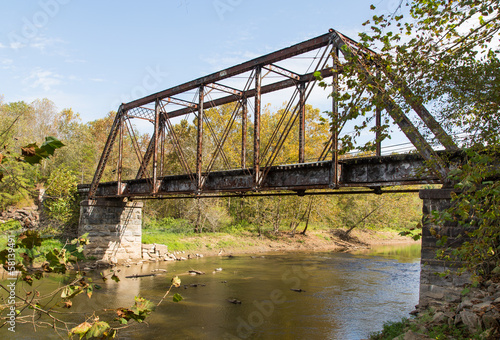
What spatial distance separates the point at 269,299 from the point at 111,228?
45.5 feet

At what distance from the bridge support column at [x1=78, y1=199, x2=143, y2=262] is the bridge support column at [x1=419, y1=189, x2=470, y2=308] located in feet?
63.1

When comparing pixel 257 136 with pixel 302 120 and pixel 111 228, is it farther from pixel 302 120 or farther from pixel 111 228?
pixel 111 228

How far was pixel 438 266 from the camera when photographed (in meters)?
9.80

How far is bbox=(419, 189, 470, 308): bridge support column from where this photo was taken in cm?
941

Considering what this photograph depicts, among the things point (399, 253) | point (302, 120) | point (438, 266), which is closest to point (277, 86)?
point (302, 120)

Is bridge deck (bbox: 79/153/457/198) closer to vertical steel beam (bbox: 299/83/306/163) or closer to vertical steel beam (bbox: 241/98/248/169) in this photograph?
vertical steel beam (bbox: 299/83/306/163)

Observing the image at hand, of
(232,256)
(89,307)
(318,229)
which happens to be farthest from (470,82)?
(318,229)

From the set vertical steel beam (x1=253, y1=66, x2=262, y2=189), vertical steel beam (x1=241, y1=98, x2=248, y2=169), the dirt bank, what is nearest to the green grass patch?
vertical steel beam (x1=253, y1=66, x2=262, y2=189)

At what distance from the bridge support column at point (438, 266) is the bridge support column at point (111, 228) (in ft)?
63.1

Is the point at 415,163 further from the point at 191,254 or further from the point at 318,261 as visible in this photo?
the point at 191,254

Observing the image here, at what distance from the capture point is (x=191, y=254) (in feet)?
89.1

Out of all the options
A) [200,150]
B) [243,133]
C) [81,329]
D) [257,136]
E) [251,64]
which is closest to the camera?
[81,329]

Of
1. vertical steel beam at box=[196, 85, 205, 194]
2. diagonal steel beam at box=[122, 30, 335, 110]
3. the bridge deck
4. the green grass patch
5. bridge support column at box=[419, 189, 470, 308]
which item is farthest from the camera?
vertical steel beam at box=[196, 85, 205, 194]

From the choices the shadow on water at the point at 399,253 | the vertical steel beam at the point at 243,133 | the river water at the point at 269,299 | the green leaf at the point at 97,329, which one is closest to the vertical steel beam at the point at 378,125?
the green leaf at the point at 97,329
